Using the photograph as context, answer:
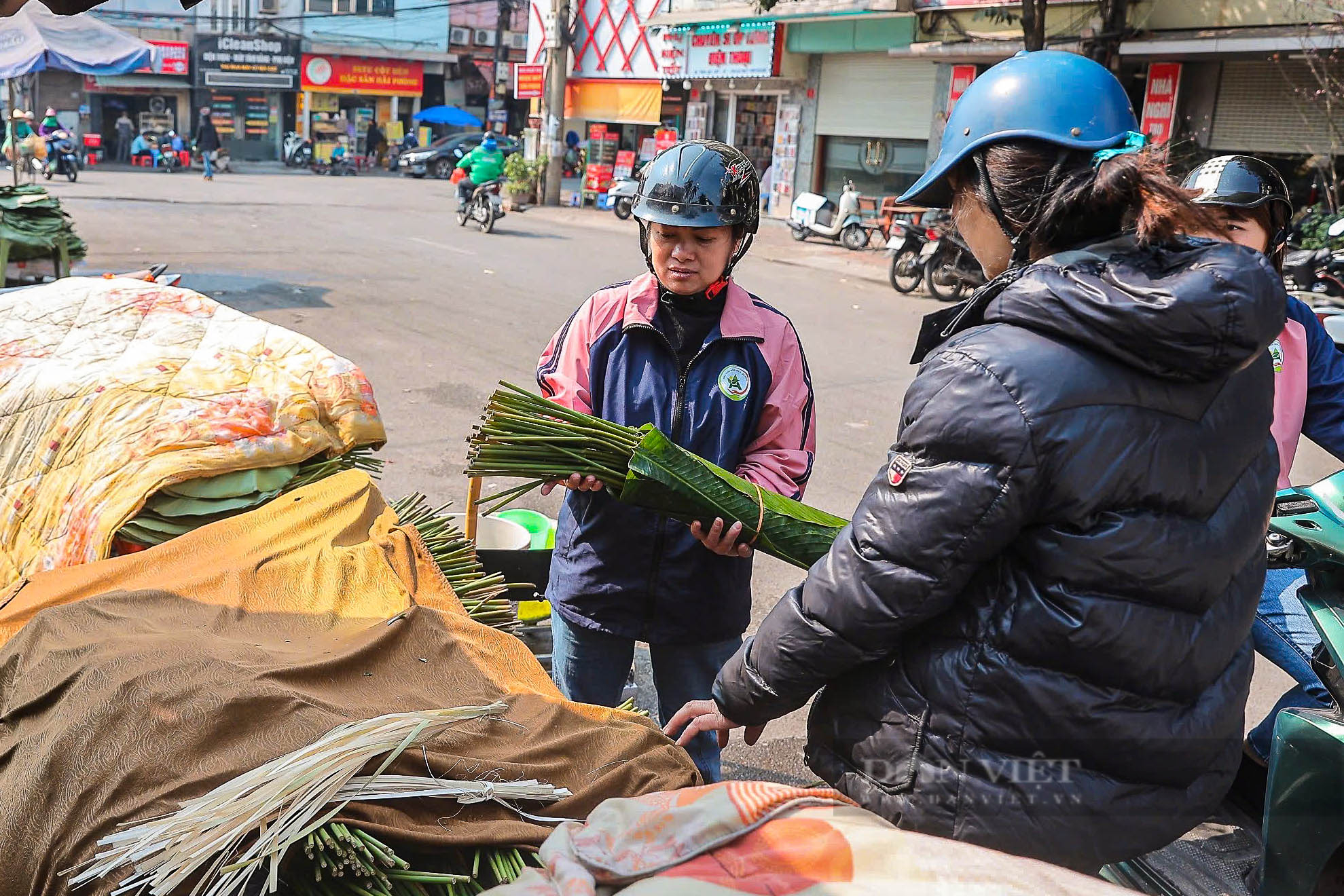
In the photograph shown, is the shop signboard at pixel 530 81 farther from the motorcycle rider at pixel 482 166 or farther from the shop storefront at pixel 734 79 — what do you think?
the motorcycle rider at pixel 482 166

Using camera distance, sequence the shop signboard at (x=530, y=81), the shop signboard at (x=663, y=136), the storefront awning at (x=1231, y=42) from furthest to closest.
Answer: the shop signboard at (x=663, y=136) < the shop signboard at (x=530, y=81) < the storefront awning at (x=1231, y=42)

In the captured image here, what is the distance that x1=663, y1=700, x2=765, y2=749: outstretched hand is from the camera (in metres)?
1.77

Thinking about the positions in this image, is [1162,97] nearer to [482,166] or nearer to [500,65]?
[482,166]

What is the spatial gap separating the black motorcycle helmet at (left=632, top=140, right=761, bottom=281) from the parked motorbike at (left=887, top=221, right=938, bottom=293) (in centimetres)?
1126

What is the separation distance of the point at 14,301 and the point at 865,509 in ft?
10.0

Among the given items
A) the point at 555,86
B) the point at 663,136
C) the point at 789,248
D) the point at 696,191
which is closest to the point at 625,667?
the point at 696,191

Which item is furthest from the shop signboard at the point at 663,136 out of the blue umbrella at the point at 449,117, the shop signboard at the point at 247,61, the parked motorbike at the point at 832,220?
the shop signboard at the point at 247,61

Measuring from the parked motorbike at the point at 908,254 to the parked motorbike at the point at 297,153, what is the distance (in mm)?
24527

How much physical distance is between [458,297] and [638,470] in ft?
29.8

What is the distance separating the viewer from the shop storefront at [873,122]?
64.6 ft

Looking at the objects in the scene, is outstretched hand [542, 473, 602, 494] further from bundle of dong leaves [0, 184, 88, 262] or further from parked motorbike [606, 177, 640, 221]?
parked motorbike [606, 177, 640, 221]

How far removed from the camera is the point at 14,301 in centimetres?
346

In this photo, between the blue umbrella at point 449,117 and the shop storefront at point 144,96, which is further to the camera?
the blue umbrella at point 449,117

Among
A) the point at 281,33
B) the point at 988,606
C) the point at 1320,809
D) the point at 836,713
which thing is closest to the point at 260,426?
the point at 836,713
